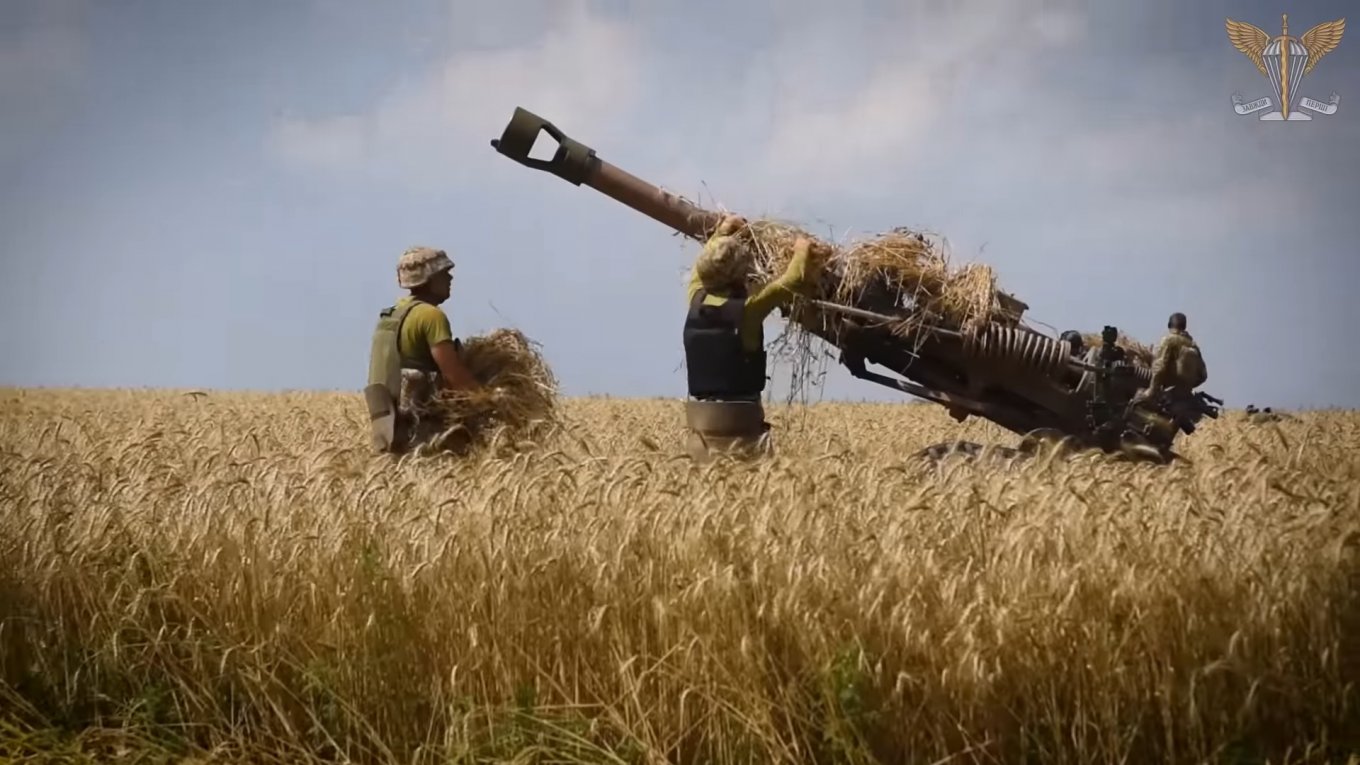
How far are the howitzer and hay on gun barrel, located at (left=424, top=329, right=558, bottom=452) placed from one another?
114 cm

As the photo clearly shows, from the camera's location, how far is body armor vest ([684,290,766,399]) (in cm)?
715

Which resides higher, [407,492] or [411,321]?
[411,321]

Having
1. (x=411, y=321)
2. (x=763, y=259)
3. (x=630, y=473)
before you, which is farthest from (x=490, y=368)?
(x=630, y=473)

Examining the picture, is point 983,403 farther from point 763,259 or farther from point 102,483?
point 102,483

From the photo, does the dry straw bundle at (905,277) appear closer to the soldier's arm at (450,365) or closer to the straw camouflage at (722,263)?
the straw camouflage at (722,263)

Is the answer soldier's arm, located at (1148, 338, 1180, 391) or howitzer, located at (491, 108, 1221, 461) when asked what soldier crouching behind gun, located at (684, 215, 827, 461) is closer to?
howitzer, located at (491, 108, 1221, 461)

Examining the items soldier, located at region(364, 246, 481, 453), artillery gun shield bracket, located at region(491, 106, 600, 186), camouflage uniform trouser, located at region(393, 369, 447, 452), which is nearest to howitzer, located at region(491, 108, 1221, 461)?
artillery gun shield bracket, located at region(491, 106, 600, 186)

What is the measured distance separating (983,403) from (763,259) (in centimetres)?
164

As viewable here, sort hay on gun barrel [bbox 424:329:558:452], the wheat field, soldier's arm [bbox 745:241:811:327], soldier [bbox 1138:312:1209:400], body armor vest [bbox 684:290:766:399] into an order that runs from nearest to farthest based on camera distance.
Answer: the wheat field < soldier's arm [bbox 745:241:811:327] < body armor vest [bbox 684:290:766:399] < soldier [bbox 1138:312:1209:400] < hay on gun barrel [bbox 424:329:558:452]

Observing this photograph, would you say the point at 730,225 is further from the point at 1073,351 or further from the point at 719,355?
the point at 1073,351

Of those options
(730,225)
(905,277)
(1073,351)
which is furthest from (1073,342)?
(730,225)

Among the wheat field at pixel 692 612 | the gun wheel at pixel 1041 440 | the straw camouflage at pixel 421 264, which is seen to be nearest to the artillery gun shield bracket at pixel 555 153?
the straw camouflage at pixel 421 264

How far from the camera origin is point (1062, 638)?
4281mm

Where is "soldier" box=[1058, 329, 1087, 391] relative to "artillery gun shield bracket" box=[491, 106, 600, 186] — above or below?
below
